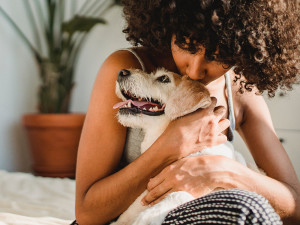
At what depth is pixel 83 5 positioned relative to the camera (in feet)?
8.69

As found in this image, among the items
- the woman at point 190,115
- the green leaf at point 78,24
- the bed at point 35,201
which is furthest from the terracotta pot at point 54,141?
the woman at point 190,115

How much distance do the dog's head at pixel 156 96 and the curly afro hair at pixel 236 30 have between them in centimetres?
12

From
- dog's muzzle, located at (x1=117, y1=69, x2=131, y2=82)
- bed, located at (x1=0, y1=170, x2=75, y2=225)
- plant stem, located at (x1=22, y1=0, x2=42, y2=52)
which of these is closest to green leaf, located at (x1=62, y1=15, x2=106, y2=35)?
plant stem, located at (x1=22, y1=0, x2=42, y2=52)

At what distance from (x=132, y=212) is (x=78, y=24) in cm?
169

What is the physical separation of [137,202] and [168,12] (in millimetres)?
518

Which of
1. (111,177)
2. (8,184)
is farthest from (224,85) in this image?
(8,184)

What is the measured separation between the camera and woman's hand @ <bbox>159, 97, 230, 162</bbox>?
0.97 meters

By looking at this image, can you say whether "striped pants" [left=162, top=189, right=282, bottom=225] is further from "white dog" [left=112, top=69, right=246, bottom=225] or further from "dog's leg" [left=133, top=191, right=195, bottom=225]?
"white dog" [left=112, top=69, right=246, bottom=225]

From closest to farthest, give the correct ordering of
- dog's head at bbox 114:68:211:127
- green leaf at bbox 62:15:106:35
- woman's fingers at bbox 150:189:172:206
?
woman's fingers at bbox 150:189:172:206, dog's head at bbox 114:68:211:127, green leaf at bbox 62:15:106:35

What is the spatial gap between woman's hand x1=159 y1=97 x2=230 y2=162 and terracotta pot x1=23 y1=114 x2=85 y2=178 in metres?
1.37

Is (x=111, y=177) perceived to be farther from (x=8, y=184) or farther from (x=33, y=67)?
(x=33, y=67)

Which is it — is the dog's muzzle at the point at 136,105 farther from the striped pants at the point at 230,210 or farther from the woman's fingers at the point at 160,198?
the striped pants at the point at 230,210

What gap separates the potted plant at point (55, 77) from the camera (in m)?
2.28

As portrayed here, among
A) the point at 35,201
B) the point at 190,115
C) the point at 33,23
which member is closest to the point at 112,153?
the point at 190,115
